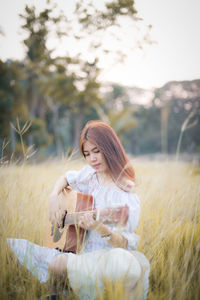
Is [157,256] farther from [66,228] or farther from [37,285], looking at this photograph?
[37,285]

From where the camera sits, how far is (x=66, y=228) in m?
1.39

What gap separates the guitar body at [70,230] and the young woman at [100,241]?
2.0 inches

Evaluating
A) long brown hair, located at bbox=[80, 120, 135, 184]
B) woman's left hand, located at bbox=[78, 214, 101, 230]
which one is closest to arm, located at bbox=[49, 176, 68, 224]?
woman's left hand, located at bbox=[78, 214, 101, 230]

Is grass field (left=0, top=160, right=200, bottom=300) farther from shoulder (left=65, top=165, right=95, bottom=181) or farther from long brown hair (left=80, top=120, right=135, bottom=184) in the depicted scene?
shoulder (left=65, top=165, right=95, bottom=181)

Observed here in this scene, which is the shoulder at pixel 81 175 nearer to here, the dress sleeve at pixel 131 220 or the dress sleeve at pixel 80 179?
the dress sleeve at pixel 80 179

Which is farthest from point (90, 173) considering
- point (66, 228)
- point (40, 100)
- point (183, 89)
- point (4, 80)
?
point (40, 100)

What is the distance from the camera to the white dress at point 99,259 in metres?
1.04

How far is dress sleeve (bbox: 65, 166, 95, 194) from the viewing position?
158 centimetres

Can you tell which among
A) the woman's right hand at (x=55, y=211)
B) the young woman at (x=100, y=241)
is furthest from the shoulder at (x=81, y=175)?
the woman's right hand at (x=55, y=211)

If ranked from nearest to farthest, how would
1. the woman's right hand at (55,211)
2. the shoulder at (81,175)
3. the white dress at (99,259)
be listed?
the white dress at (99,259) → the woman's right hand at (55,211) → the shoulder at (81,175)

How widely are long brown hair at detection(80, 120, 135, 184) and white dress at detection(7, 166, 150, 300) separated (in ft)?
0.45

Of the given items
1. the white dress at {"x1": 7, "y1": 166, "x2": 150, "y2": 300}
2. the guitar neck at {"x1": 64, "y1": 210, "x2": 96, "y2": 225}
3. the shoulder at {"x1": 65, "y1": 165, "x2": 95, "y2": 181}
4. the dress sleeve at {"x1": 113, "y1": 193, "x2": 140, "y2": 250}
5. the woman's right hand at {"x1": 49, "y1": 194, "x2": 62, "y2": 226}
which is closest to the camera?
the white dress at {"x1": 7, "y1": 166, "x2": 150, "y2": 300}

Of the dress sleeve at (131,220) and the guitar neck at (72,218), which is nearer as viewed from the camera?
the dress sleeve at (131,220)

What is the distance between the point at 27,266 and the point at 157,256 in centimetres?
88
